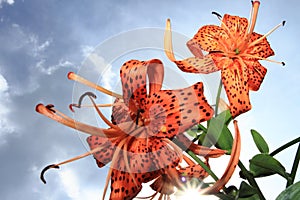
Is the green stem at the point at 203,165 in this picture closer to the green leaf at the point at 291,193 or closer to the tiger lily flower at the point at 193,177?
the tiger lily flower at the point at 193,177

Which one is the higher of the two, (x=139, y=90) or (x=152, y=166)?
(x=139, y=90)

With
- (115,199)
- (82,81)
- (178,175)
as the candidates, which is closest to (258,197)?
(178,175)

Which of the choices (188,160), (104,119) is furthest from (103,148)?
(188,160)

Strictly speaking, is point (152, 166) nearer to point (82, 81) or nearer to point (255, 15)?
point (82, 81)

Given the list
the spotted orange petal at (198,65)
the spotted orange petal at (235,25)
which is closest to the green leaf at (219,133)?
the spotted orange petal at (198,65)

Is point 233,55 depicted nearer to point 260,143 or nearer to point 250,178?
point 260,143

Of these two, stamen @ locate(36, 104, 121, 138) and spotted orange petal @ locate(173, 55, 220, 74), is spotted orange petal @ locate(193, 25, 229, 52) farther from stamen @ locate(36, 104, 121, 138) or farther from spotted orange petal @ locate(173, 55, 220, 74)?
stamen @ locate(36, 104, 121, 138)

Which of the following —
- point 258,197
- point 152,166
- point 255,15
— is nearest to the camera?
point 152,166
